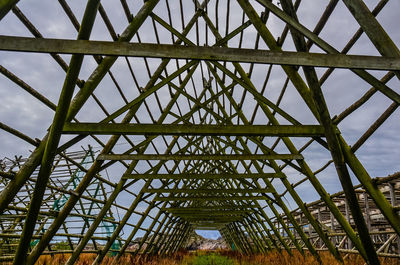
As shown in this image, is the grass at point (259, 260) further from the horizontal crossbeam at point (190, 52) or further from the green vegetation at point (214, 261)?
the horizontal crossbeam at point (190, 52)

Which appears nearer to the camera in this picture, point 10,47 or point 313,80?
point 10,47

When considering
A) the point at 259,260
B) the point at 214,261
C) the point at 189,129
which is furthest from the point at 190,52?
the point at 214,261

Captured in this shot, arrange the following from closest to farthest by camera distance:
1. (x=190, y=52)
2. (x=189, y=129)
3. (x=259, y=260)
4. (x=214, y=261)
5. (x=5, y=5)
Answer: (x=5, y=5) → (x=190, y=52) → (x=189, y=129) → (x=259, y=260) → (x=214, y=261)

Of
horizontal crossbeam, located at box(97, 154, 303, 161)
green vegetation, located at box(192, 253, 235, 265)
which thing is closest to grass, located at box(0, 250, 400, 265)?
green vegetation, located at box(192, 253, 235, 265)

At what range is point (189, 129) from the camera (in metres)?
4.07

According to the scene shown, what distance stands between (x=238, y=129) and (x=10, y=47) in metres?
2.83

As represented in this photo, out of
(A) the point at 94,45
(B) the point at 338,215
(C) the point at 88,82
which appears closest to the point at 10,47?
(A) the point at 94,45

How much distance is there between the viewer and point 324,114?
3457 millimetres

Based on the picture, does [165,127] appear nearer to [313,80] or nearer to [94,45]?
[94,45]

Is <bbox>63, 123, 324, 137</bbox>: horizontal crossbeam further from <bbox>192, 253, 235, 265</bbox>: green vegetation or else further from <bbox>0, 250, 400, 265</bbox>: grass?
<bbox>192, 253, 235, 265</bbox>: green vegetation

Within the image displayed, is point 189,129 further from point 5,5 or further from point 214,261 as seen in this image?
point 214,261

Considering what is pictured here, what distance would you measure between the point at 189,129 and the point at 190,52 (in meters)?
1.46

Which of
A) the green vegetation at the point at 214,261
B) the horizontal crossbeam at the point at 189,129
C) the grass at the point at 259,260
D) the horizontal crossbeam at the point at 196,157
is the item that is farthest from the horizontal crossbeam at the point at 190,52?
the green vegetation at the point at 214,261

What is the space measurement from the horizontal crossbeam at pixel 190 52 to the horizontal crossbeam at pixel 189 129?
1.40m
